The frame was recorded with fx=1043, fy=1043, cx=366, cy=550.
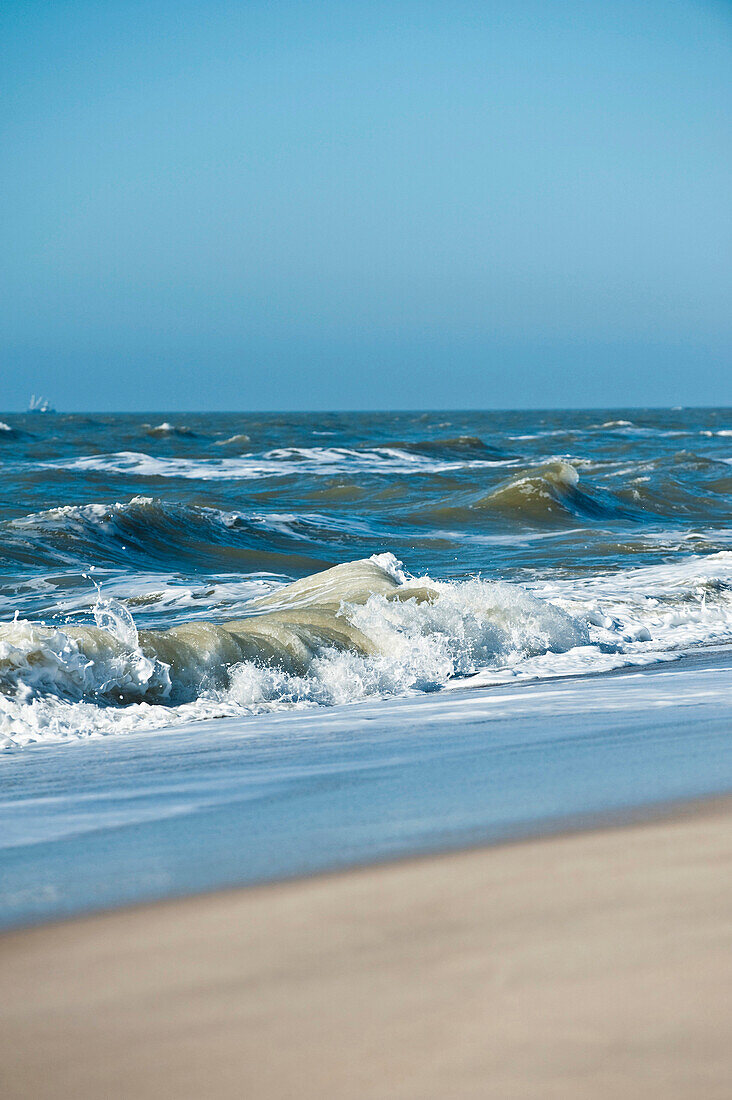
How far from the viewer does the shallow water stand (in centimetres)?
532

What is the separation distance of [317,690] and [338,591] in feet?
7.63

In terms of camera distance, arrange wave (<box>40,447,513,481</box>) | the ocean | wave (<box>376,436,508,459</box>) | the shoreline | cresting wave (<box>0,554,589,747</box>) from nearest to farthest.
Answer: the shoreline, the ocean, cresting wave (<box>0,554,589,747</box>), wave (<box>40,447,513,481</box>), wave (<box>376,436,508,459</box>)

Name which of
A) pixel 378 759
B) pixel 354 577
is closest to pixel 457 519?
pixel 354 577

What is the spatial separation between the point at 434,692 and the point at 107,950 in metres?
3.55

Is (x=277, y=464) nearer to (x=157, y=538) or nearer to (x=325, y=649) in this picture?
(x=157, y=538)

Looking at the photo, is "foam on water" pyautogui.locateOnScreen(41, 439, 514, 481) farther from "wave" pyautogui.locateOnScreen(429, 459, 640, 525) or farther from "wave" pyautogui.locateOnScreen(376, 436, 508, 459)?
"wave" pyautogui.locateOnScreen(429, 459, 640, 525)

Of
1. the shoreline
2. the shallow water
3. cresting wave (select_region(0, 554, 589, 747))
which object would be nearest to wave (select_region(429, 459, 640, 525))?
the shallow water

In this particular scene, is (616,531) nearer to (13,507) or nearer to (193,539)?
(193,539)

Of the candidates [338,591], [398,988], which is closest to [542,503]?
[338,591]

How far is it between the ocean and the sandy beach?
10.3 inches

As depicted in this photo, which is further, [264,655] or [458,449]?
[458,449]

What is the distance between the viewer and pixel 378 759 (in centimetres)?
377

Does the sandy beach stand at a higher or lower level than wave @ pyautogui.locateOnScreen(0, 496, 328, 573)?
lower

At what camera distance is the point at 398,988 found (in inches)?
74.1
